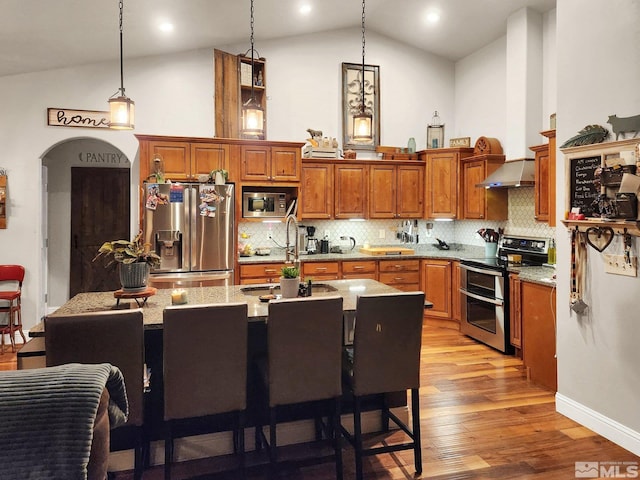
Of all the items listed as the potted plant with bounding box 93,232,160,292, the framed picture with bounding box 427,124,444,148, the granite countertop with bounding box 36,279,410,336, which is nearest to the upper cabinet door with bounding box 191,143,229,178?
the granite countertop with bounding box 36,279,410,336

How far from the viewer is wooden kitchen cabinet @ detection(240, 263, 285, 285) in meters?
5.36

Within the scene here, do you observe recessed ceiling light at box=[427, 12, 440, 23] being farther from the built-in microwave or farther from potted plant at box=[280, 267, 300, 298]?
potted plant at box=[280, 267, 300, 298]

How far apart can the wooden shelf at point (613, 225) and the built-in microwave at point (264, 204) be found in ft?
11.3

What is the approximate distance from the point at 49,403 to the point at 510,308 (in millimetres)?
4357

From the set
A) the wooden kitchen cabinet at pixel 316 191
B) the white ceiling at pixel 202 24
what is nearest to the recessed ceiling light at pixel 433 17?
the white ceiling at pixel 202 24

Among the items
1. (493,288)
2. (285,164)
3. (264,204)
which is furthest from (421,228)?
(264,204)

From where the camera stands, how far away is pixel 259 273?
5.39 meters

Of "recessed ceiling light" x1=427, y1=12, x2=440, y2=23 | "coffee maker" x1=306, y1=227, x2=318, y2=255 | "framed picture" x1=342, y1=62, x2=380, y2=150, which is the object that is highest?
"recessed ceiling light" x1=427, y1=12, x2=440, y2=23

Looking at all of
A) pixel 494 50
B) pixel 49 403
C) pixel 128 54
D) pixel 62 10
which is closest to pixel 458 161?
pixel 494 50

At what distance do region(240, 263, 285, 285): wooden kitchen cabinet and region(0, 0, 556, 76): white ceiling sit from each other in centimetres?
278

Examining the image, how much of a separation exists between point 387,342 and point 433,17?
15.7 feet

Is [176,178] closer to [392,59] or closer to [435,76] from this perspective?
[392,59]

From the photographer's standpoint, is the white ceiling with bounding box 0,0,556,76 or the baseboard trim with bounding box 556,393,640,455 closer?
the baseboard trim with bounding box 556,393,640,455

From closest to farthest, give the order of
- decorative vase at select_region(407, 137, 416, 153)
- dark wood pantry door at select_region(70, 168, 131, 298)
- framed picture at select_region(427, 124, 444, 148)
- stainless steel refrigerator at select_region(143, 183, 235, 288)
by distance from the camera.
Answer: stainless steel refrigerator at select_region(143, 183, 235, 288)
decorative vase at select_region(407, 137, 416, 153)
framed picture at select_region(427, 124, 444, 148)
dark wood pantry door at select_region(70, 168, 131, 298)
